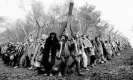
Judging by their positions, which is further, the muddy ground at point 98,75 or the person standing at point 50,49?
the person standing at point 50,49

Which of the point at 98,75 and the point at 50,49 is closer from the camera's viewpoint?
the point at 98,75

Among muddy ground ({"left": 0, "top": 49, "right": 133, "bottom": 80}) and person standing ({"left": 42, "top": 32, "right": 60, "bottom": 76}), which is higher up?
person standing ({"left": 42, "top": 32, "right": 60, "bottom": 76})

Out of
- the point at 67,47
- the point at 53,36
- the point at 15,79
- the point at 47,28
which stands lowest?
the point at 15,79

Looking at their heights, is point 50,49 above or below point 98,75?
above

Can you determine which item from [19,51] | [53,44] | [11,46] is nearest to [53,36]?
[53,44]

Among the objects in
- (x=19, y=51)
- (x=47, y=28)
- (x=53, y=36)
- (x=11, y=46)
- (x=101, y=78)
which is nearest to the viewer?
(x=101, y=78)

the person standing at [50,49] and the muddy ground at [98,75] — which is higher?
the person standing at [50,49]

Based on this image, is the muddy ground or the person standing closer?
the muddy ground

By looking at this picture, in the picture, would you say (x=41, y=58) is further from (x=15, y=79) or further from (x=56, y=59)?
(x=15, y=79)

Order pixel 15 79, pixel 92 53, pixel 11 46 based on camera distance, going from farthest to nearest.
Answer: pixel 11 46 < pixel 92 53 < pixel 15 79

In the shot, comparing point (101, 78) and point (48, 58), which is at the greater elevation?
point (48, 58)

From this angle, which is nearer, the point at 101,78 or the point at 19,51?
the point at 101,78

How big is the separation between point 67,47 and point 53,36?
809mm

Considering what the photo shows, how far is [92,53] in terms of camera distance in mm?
11281
